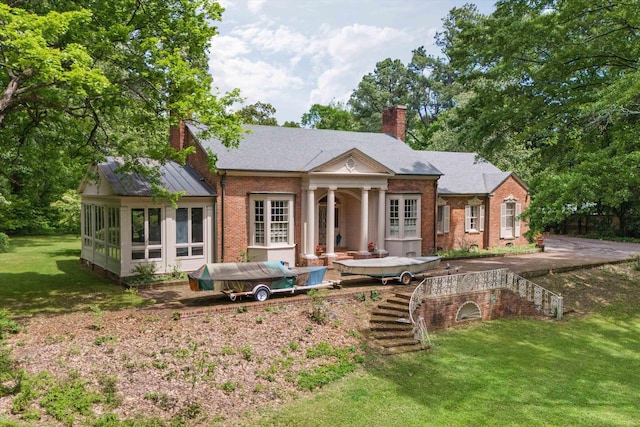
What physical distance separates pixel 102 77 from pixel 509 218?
978 inches

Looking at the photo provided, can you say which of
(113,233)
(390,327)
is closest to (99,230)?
(113,233)

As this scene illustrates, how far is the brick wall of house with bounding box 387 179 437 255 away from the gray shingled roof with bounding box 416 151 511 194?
2.50 m

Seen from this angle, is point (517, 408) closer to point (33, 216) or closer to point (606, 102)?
point (606, 102)

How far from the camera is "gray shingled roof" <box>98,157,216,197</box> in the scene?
59.6 feet

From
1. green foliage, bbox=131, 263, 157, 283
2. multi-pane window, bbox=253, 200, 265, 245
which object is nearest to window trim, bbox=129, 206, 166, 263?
green foliage, bbox=131, 263, 157, 283

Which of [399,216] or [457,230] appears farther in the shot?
[457,230]

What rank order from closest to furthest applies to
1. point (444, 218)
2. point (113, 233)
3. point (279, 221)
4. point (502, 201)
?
point (113, 233) → point (279, 221) → point (444, 218) → point (502, 201)

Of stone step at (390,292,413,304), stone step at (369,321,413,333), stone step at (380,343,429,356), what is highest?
stone step at (390,292,413,304)

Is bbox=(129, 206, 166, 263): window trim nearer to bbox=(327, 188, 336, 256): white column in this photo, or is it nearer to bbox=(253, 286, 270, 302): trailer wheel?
bbox=(253, 286, 270, 302): trailer wheel

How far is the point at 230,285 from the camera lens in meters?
15.3

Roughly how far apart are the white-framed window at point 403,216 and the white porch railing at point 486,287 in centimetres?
591

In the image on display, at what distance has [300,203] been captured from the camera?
21.4 metres

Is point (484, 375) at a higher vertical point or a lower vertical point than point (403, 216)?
lower

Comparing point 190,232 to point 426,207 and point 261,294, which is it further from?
point 426,207
